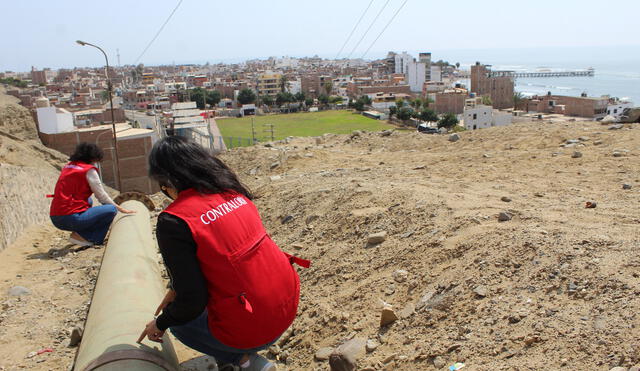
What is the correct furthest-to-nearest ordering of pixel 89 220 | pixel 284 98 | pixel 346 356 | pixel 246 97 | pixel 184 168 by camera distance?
pixel 246 97 → pixel 284 98 → pixel 89 220 → pixel 346 356 → pixel 184 168

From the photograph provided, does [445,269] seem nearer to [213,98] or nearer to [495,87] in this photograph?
[213,98]

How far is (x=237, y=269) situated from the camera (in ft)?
8.33

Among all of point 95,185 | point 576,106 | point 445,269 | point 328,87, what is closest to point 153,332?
point 445,269

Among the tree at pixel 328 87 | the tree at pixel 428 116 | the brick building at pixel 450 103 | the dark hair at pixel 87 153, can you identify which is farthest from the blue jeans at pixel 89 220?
the tree at pixel 328 87

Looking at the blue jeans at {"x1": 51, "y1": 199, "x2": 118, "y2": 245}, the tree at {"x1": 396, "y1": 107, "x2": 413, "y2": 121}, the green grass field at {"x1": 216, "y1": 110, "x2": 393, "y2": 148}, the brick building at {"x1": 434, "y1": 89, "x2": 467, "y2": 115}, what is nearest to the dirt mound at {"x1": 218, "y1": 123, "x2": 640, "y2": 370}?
the blue jeans at {"x1": 51, "y1": 199, "x2": 118, "y2": 245}

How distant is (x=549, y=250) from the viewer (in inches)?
151

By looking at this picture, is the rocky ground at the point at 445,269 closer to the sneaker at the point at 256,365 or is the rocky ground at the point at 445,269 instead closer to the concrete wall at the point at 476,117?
the sneaker at the point at 256,365

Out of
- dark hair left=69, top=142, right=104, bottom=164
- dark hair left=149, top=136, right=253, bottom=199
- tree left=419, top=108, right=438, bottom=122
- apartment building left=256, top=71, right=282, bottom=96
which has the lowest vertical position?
tree left=419, top=108, right=438, bottom=122

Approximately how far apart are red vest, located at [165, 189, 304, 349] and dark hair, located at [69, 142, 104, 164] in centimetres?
402

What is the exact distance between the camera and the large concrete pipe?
2.69 meters

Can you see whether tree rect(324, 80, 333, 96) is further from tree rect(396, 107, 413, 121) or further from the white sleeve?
the white sleeve

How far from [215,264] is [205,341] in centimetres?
60

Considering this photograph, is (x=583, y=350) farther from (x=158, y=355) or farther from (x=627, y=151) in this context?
(x=627, y=151)

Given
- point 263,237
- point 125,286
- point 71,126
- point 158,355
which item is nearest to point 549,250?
point 263,237
